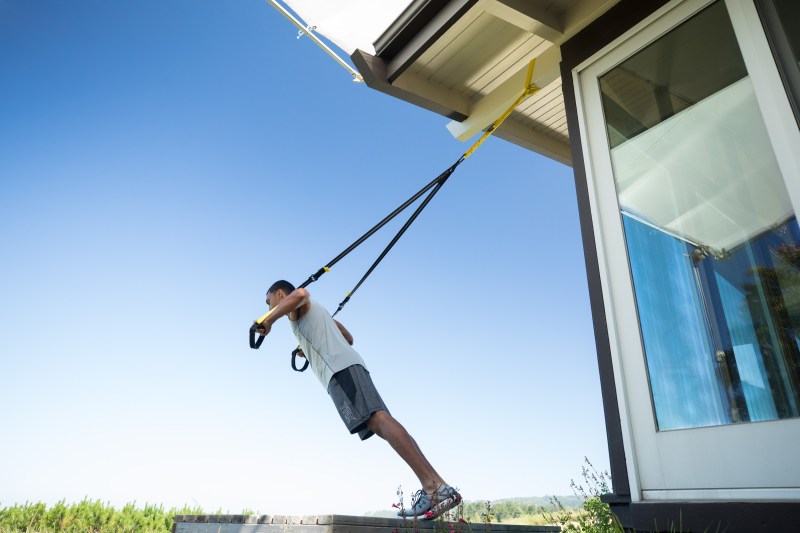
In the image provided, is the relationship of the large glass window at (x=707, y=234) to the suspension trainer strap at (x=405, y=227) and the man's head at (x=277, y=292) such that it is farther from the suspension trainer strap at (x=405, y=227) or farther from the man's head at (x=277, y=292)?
the man's head at (x=277, y=292)

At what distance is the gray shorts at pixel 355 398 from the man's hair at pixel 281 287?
2.57 feet

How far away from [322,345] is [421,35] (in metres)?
1.81

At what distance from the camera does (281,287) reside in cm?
344

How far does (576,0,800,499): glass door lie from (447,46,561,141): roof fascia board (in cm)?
72

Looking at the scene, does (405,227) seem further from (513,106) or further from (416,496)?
(416,496)

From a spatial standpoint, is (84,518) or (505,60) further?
(84,518)

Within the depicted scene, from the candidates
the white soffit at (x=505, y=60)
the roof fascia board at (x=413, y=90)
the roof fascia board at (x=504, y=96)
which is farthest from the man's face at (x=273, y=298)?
the roof fascia board at (x=504, y=96)

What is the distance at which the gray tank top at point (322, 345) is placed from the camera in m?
2.91

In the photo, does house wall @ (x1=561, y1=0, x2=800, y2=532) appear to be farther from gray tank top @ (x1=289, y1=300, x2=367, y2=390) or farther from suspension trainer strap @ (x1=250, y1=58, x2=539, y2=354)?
gray tank top @ (x1=289, y1=300, x2=367, y2=390)

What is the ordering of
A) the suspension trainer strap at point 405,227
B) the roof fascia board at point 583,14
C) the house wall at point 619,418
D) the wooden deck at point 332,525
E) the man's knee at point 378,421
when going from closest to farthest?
the house wall at point 619,418
the wooden deck at point 332,525
the man's knee at point 378,421
the roof fascia board at point 583,14
the suspension trainer strap at point 405,227

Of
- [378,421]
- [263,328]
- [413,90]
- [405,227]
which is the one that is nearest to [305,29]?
[413,90]

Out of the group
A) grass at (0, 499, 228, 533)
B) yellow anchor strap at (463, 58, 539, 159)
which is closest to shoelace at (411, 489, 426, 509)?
yellow anchor strap at (463, 58, 539, 159)

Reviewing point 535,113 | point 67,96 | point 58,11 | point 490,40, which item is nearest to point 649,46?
point 490,40

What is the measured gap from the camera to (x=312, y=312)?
3.12 m
